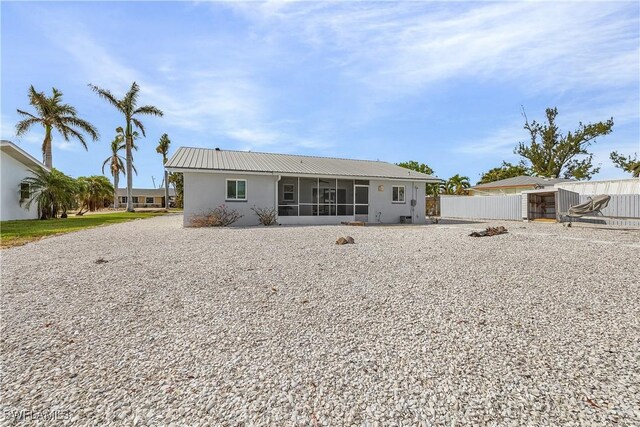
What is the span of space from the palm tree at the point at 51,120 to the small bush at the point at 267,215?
20.0m

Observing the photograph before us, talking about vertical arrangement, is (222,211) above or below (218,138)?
below

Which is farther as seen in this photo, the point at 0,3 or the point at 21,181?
the point at 21,181

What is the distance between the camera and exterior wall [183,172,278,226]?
1457cm

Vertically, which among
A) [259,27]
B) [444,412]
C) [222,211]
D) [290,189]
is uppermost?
[259,27]

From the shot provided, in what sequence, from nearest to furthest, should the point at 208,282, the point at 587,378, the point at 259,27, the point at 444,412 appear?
the point at 444,412
the point at 587,378
the point at 208,282
the point at 259,27

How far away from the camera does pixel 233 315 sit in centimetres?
354

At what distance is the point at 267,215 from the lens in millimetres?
15766

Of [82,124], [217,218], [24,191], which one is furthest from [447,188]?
[24,191]

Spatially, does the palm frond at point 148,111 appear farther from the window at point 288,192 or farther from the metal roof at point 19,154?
the window at point 288,192

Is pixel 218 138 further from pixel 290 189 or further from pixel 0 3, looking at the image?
pixel 0 3

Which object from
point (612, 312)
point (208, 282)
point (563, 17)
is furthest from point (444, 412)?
point (563, 17)

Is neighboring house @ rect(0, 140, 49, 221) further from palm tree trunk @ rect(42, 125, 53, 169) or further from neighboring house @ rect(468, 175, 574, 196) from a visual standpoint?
neighboring house @ rect(468, 175, 574, 196)

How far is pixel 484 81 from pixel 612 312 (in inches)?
429

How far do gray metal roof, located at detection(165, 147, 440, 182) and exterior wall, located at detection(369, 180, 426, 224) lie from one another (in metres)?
0.61
